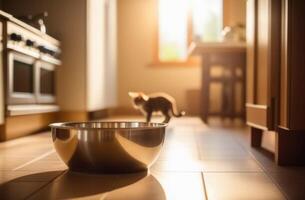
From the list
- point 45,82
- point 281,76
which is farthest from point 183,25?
point 281,76

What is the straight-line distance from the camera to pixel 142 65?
17.6 ft

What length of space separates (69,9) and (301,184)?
2528 millimetres

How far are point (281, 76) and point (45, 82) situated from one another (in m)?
1.88

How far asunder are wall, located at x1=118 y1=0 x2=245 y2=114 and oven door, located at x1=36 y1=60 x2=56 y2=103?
93.5 inches

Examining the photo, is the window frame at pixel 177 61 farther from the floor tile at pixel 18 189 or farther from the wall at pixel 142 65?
the floor tile at pixel 18 189

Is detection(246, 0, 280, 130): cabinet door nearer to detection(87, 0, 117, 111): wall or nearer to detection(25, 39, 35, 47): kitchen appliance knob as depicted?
detection(25, 39, 35, 47): kitchen appliance knob

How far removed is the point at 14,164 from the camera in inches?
53.9

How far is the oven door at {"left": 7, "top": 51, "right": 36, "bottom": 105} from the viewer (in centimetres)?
213

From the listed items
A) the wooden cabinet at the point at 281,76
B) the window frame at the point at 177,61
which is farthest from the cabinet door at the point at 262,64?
the window frame at the point at 177,61

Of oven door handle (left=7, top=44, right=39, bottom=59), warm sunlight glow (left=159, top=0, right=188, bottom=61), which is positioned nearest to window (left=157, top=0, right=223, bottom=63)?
warm sunlight glow (left=159, top=0, right=188, bottom=61)

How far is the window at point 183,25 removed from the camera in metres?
5.23

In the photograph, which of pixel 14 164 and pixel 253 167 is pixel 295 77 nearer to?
Result: pixel 253 167

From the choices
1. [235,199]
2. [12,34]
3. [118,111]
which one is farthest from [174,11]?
[235,199]

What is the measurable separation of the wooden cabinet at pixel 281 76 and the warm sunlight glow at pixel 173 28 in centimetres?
364
